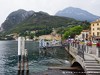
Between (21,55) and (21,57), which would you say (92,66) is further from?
(21,55)

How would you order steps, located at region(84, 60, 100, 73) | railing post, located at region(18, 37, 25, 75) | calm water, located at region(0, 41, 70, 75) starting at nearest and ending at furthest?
steps, located at region(84, 60, 100, 73) < railing post, located at region(18, 37, 25, 75) < calm water, located at region(0, 41, 70, 75)

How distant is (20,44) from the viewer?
31562 millimetres

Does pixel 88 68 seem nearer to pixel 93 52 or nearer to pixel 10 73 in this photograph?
pixel 93 52

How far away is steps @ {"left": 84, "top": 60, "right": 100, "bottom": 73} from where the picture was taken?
21.5 meters

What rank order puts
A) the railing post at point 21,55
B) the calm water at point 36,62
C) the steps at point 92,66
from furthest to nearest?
1. the calm water at point 36,62
2. the railing post at point 21,55
3. the steps at point 92,66

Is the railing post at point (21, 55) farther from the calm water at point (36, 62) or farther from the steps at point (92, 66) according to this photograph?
the steps at point (92, 66)

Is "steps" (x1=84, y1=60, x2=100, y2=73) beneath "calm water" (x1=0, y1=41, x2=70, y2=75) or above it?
above

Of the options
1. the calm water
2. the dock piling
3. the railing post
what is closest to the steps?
the dock piling

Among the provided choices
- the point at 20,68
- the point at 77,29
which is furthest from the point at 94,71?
the point at 77,29

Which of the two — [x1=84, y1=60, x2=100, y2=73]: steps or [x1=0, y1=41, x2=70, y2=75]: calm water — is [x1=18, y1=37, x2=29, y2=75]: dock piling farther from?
[x1=84, y1=60, x2=100, y2=73]: steps

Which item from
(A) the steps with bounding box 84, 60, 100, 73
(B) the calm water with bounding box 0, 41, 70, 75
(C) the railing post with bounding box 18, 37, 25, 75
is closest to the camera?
(A) the steps with bounding box 84, 60, 100, 73

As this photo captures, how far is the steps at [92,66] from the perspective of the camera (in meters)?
21.5

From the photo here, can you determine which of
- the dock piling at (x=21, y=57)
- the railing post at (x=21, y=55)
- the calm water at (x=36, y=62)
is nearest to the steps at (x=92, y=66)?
the dock piling at (x=21, y=57)

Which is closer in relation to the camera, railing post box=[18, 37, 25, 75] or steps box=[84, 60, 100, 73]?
steps box=[84, 60, 100, 73]
